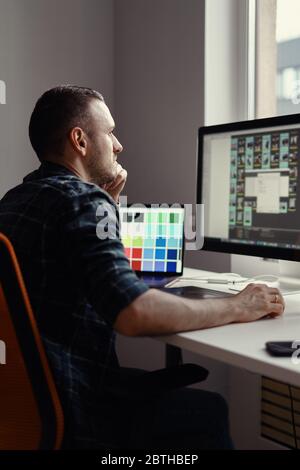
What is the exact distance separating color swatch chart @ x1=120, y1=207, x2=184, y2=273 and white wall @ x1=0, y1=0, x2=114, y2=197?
65 centimetres

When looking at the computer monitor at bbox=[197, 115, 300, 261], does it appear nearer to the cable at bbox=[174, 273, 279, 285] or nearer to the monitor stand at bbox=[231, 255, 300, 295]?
the cable at bbox=[174, 273, 279, 285]

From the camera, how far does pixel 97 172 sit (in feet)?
4.62

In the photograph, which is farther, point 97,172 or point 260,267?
point 260,267

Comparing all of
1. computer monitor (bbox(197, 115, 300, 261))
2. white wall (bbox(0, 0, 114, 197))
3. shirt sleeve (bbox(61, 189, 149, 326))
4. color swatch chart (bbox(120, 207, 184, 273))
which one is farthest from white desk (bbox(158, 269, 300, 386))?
white wall (bbox(0, 0, 114, 197))

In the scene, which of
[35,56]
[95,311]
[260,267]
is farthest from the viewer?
[35,56]

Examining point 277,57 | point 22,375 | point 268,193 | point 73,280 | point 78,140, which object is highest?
point 277,57

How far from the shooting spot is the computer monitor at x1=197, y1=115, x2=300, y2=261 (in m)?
1.59

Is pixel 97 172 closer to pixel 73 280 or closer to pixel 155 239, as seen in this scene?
pixel 73 280

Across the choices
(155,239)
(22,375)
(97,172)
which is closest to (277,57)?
(155,239)

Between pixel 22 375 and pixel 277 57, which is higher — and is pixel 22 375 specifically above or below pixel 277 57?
below

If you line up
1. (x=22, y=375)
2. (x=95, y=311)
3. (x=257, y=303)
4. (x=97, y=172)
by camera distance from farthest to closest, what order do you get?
1. (x=97, y=172)
2. (x=257, y=303)
3. (x=95, y=311)
4. (x=22, y=375)

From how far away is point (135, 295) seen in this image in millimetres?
997

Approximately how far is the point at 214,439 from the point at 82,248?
0.48 meters

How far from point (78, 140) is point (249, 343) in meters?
0.59
